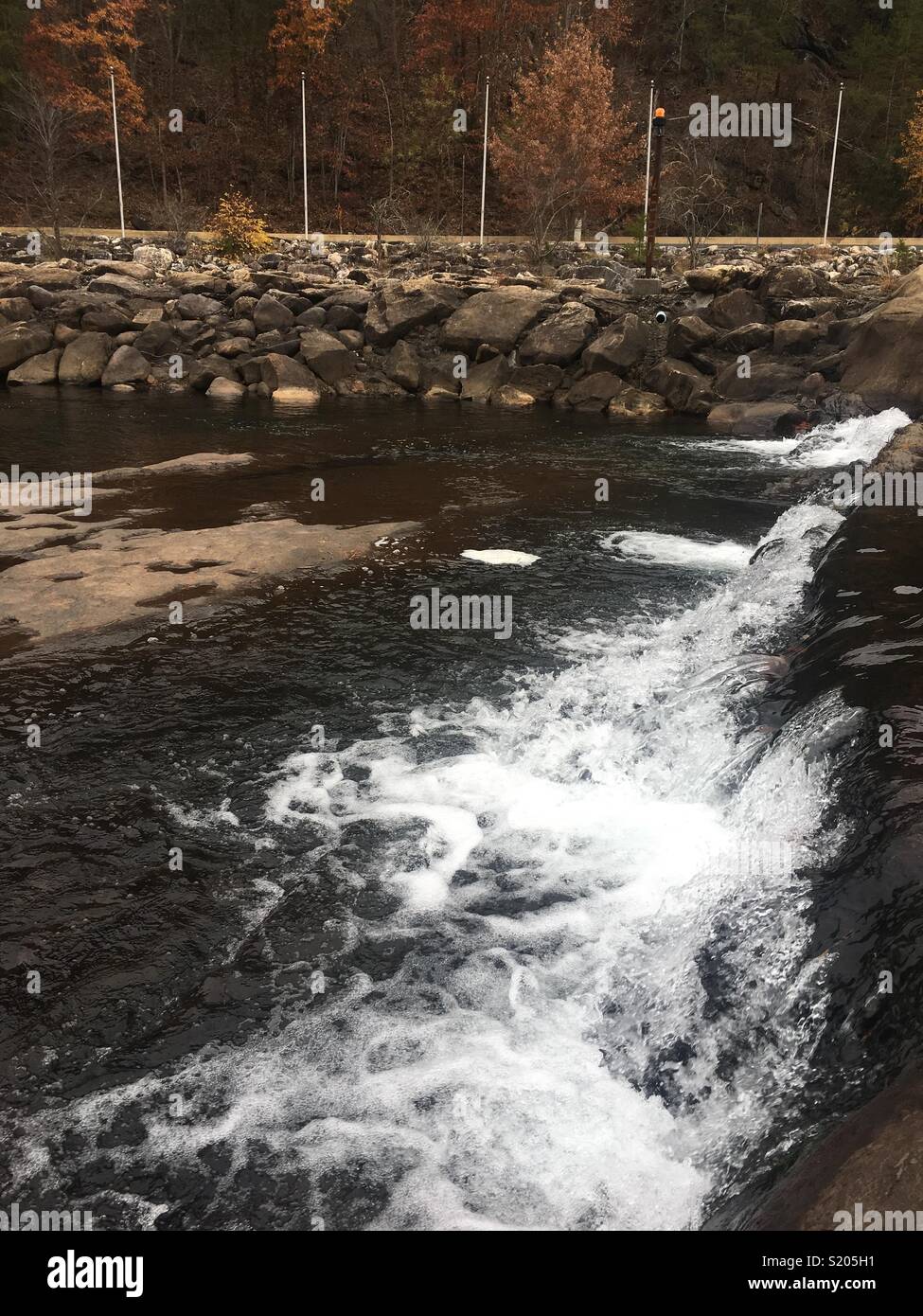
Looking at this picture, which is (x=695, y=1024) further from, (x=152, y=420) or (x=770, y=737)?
(x=152, y=420)

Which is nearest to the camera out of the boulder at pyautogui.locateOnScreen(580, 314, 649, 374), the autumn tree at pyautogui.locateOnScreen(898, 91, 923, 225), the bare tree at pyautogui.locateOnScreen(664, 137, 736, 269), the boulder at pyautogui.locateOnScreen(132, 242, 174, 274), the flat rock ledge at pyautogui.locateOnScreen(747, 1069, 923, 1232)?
the flat rock ledge at pyautogui.locateOnScreen(747, 1069, 923, 1232)

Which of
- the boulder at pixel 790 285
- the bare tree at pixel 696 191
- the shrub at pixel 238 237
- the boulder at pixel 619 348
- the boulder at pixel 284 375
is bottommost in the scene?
the boulder at pixel 284 375

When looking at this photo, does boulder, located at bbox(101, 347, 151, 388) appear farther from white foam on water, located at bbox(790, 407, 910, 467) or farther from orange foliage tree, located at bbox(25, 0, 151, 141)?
orange foliage tree, located at bbox(25, 0, 151, 141)

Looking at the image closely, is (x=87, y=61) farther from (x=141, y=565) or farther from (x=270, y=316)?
(x=141, y=565)

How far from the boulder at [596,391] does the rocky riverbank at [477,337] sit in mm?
43

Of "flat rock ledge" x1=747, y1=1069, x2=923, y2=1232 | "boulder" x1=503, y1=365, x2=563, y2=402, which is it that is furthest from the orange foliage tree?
"flat rock ledge" x1=747, y1=1069, x2=923, y2=1232

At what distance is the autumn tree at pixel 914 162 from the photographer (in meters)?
39.7

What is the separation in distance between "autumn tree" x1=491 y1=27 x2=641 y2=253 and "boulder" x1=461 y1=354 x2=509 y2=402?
1151cm

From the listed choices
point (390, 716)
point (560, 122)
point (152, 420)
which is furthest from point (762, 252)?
point (390, 716)

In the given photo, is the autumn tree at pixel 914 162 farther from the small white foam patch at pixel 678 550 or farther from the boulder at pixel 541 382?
the small white foam patch at pixel 678 550

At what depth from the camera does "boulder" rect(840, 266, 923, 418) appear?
18.1m

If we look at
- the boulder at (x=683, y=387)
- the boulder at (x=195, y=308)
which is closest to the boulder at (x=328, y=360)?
the boulder at (x=195, y=308)

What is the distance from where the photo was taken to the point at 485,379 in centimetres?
2459

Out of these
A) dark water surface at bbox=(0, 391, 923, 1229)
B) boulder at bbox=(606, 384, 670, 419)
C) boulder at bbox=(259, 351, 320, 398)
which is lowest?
dark water surface at bbox=(0, 391, 923, 1229)
